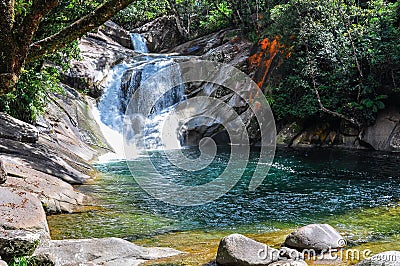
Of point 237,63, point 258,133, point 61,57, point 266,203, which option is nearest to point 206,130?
point 258,133

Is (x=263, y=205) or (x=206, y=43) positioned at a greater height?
(x=206, y=43)

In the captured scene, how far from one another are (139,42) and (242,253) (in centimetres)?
3031

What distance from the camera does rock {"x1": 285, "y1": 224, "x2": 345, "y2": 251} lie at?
210 inches

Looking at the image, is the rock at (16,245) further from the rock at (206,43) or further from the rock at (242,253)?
the rock at (206,43)

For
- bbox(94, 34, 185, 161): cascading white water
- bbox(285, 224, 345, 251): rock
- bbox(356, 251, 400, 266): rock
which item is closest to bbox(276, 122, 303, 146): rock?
bbox(94, 34, 185, 161): cascading white water

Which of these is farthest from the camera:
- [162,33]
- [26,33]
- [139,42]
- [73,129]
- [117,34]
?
[162,33]

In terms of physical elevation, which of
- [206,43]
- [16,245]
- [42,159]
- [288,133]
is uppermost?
[206,43]

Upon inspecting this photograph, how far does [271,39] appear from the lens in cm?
2281

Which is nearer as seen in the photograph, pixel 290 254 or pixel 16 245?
pixel 16 245

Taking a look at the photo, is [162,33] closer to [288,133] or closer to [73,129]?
[288,133]

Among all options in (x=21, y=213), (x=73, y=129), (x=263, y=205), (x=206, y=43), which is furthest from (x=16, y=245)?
(x=206, y=43)

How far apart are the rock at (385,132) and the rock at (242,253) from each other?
1467cm

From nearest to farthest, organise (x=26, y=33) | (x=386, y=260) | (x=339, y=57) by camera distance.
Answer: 1. (x=386, y=260)
2. (x=26, y=33)
3. (x=339, y=57)

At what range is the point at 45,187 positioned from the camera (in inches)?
323
